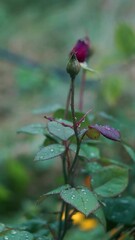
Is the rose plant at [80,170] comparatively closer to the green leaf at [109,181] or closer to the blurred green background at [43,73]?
the green leaf at [109,181]

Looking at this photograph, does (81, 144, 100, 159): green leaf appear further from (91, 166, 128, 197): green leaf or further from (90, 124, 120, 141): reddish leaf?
(90, 124, 120, 141): reddish leaf

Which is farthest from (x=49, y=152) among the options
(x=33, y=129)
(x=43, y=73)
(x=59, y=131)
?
(x=43, y=73)

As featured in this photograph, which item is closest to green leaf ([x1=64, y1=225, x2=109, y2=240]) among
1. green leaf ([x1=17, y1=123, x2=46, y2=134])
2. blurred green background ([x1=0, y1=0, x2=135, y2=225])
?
blurred green background ([x1=0, y1=0, x2=135, y2=225])

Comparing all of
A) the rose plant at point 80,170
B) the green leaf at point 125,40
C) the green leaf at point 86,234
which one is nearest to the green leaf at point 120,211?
the rose plant at point 80,170

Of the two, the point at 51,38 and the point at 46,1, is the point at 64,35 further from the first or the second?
the point at 46,1

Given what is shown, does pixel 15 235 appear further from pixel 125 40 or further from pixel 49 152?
pixel 125 40
